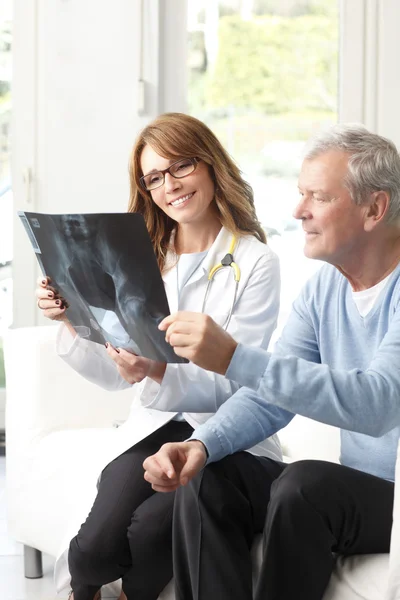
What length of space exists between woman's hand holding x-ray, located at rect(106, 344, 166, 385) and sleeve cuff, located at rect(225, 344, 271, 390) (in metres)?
0.37

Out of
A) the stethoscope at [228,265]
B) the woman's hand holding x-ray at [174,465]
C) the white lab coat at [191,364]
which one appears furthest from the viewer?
the stethoscope at [228,265]

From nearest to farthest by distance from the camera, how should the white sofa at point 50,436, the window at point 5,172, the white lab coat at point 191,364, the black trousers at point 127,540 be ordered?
the black trousers at point 127,540 → the white lab coat at point 191,364 → the white sofa at point 50,436 → the window at point 5,172

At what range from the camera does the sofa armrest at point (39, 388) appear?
7.20 ft

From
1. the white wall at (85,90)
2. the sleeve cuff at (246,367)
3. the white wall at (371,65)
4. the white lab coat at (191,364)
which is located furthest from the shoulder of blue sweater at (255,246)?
the white wall at (371,65)

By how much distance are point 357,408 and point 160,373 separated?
481mm

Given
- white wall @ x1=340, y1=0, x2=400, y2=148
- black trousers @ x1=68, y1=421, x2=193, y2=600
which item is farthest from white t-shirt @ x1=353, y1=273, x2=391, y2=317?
white wall @ x1=340, y1=0, x2=400, y2=148

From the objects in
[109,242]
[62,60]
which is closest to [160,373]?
[109,242]

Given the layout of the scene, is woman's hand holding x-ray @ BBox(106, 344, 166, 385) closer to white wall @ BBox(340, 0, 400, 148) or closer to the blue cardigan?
the blue cardigan

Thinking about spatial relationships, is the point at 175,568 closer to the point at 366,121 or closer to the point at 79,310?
the point at 79,310

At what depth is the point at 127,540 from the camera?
155 centimetres

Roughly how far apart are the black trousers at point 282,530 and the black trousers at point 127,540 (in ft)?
0.39

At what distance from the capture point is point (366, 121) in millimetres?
3730

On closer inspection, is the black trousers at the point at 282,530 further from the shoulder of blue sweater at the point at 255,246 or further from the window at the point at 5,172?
the window at the point at 5,172

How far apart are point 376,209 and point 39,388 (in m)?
1.11
